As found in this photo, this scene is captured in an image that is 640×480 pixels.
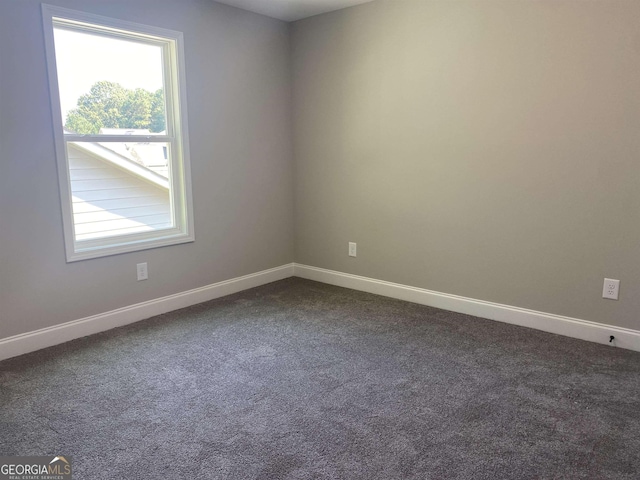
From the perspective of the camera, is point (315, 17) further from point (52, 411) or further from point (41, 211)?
point (52, 411)

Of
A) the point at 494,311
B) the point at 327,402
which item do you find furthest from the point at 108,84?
the point at 494,311

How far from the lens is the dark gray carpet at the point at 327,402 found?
Answer: 187 cm

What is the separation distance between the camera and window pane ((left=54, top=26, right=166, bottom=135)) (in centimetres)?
299

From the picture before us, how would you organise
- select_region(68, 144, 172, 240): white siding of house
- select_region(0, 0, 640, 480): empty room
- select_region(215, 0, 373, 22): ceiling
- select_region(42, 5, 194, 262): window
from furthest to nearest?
select_region(215, 0, 373, 22): ceiling → select_region(68, 144, 172, 240): white siding of house → select_region(42, 5, 194, 262): window → select_region(0, 0, 640, 480): empty room

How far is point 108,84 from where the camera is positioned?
A: 3.20 meters

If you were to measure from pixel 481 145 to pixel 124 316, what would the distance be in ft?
9.37

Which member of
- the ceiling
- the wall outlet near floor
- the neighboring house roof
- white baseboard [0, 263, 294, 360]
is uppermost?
the ceiling

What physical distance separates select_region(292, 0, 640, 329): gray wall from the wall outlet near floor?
1.65 metres

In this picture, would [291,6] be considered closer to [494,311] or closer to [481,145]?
[481,145]

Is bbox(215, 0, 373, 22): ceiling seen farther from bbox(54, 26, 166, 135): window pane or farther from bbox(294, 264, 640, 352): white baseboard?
bbox(294, 264, 640, 352): white baseboard

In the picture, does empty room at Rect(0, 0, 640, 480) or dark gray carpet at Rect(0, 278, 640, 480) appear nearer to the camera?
dark gray carpet at Rect(0, 278, 640, 480)

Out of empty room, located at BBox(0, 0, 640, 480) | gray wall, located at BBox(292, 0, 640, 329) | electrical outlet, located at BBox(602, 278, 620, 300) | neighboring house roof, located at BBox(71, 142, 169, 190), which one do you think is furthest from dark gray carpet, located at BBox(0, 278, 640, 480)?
neighboring house roof, located at BBox(71, 142, 169, 190)

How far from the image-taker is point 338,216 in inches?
167

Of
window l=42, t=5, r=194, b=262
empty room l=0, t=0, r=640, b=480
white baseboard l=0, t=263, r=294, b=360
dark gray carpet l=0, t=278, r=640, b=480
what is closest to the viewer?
dark gray carpet l=0, t=278, r=640, b=480
